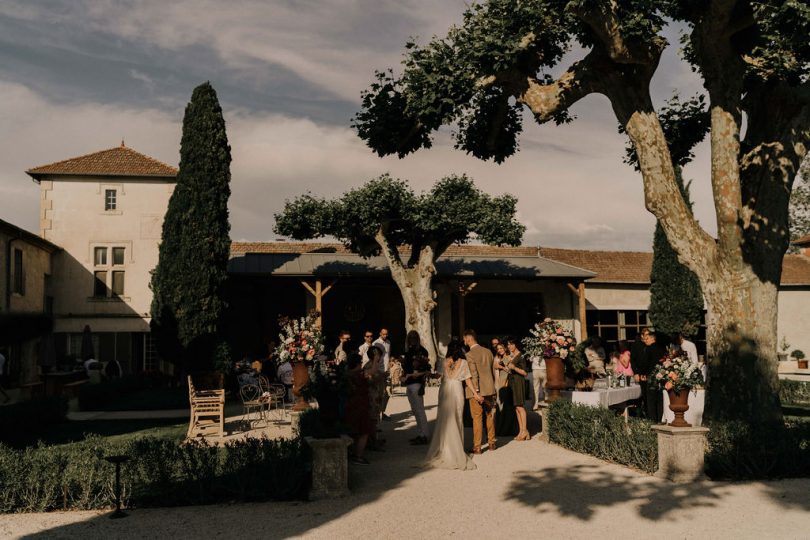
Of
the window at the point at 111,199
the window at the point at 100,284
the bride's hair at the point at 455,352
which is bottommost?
the bride's hair at the point at 455,352

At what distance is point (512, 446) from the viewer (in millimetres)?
10781

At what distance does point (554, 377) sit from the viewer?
11.5m

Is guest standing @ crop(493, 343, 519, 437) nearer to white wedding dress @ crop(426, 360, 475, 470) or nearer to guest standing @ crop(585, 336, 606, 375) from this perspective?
white wedding dress @ crop(426, 360, 475, 470)

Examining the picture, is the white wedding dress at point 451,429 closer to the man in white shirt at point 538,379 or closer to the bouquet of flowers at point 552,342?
the bouquet of flowers at point 552,342

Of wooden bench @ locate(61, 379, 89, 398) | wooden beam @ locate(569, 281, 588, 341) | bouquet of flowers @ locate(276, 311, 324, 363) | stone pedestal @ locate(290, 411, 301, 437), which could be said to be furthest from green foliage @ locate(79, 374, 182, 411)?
wooden beam @ locate(569, 281, 588, 341)

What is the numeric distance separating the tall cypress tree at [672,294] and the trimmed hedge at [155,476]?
2176 cm

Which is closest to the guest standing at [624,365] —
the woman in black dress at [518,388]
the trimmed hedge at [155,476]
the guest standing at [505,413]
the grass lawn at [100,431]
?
the woman in black dress at [518,388]

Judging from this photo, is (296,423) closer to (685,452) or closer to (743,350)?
(685,452)

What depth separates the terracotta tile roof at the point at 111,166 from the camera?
2486cm

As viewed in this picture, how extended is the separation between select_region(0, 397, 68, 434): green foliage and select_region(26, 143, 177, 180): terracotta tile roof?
Result: 507 inches

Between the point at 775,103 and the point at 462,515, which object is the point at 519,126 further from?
the point at 462,515

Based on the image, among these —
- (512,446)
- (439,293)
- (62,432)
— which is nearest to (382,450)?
(512,446)

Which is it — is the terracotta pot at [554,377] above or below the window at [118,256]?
below

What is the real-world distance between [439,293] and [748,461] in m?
19.1
